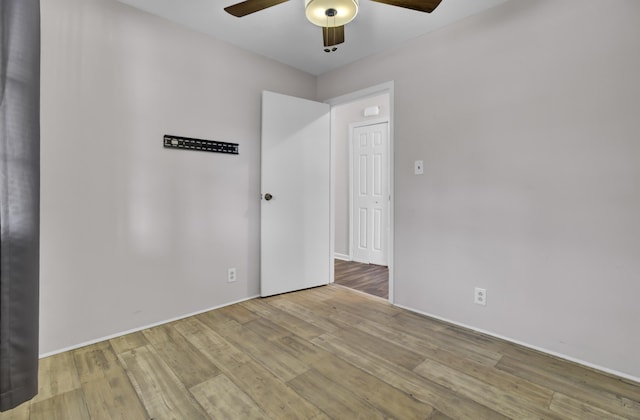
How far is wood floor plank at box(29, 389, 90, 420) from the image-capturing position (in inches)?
53.6

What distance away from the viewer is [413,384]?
1.61 meters

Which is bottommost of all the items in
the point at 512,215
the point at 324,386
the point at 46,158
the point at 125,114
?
the point at 324,386

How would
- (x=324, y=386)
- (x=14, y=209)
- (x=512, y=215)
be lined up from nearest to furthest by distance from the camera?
(x=14, y=209) < (x=324, y=386) < (x=512, y=215)

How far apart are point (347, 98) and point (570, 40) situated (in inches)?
71.0

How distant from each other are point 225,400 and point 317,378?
1.60 ft

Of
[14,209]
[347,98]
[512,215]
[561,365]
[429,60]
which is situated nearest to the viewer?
[14,209]

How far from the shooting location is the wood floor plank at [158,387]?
4.60ft

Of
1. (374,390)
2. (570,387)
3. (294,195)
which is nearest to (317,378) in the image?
(374,390)

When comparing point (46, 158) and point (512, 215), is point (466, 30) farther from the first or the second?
point (46, 158)

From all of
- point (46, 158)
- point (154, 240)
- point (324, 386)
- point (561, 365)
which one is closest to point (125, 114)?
point (46, 158)

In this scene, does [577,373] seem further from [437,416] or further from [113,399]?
[113,399]

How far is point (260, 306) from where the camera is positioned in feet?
8.92

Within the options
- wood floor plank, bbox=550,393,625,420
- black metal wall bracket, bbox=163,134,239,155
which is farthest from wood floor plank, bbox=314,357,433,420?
black metal wall bracket, bbox=163,134,239,155

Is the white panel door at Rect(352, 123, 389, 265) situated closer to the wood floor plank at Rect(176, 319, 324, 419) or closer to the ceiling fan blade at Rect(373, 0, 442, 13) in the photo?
the ceiling fan blade at Rect(373, 0, 442, 13)
